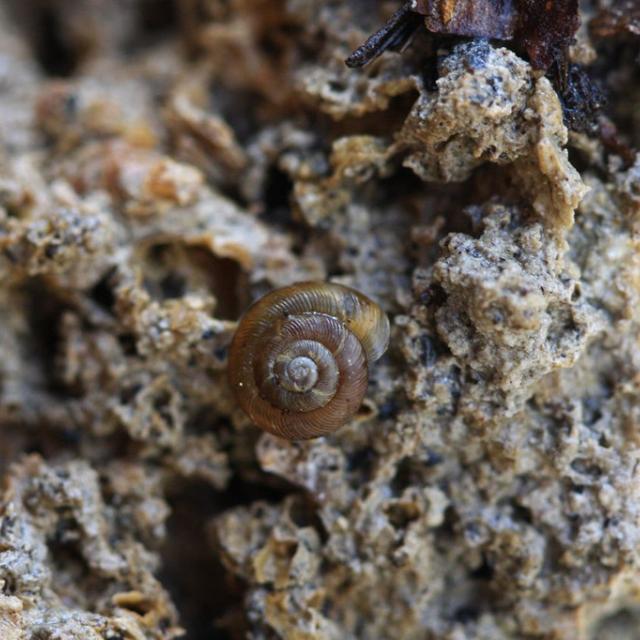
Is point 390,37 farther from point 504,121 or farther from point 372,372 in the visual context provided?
point 372,372

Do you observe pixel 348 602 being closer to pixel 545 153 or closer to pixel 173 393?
pixel 173 393

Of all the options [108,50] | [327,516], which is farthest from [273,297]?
[108,50]

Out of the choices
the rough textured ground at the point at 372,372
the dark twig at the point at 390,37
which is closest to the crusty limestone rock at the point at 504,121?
the rough textured ground at the point at 372,372

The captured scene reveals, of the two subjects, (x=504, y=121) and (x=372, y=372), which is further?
(x=372, y=372)

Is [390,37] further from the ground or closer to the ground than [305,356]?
further from the ground

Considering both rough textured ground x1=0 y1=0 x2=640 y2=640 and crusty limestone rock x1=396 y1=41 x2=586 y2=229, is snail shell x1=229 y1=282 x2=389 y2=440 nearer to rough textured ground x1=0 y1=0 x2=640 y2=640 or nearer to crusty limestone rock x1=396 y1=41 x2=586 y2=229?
rough textured ground x1=0 y1=0 x2=640 y2=640

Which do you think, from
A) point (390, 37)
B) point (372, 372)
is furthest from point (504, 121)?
point (372, 372)

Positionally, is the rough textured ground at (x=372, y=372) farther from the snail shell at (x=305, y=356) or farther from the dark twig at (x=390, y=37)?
the snail shell at (x=305, y=356)
